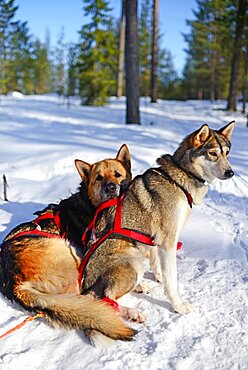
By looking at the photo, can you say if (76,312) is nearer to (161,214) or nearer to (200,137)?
(161,214)

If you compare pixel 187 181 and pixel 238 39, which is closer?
pixel 187 181

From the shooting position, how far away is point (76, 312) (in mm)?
2387

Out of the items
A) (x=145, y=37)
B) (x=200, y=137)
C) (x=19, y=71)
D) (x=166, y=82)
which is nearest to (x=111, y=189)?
(x=200, y=137)

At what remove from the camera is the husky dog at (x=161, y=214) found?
9.16ft

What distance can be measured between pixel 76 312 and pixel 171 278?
958 millimetres

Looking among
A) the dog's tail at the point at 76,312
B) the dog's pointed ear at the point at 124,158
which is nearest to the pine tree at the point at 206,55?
the dog's pointed ear at the point at 124,158

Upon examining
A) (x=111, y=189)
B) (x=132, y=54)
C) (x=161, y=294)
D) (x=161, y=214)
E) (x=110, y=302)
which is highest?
(x=132, y=54)

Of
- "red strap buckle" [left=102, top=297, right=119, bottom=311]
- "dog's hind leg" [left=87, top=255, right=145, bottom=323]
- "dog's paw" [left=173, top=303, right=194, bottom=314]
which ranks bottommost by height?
"dog's paw" [left=173, top=303, right=194, bottom=314]

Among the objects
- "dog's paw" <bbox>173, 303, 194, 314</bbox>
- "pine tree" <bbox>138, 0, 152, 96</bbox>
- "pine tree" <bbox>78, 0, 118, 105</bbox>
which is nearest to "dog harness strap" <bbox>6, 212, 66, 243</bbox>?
→ "dog's paw" <bbox>173, 303, 194, 314</bbox>

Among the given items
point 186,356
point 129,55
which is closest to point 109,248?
point 186,356

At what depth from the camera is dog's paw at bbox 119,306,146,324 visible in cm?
268

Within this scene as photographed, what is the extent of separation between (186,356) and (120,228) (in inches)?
48.3

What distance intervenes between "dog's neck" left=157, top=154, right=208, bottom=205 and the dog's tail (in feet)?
4.45

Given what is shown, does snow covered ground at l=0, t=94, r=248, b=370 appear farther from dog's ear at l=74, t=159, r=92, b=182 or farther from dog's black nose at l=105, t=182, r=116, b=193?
dog's ear at l=74, t=159, r=92, b=182
